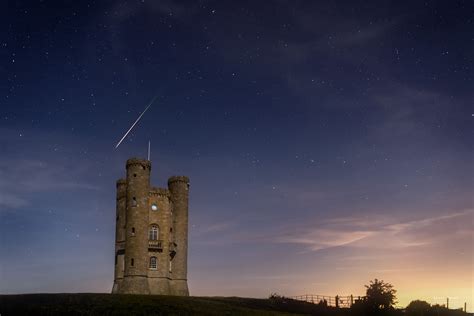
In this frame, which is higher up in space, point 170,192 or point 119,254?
point 170,192

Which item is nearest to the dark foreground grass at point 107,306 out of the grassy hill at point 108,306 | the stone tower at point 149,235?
the grassy hill at point 108,306

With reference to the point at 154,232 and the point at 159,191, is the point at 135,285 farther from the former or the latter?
the point at 159,191

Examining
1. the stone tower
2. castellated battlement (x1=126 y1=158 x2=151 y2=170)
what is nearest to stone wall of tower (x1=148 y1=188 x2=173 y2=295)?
the stone tower

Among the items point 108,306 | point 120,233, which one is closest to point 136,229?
point 120,233

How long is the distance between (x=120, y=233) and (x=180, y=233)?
7.09m

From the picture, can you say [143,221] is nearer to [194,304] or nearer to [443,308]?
[194,304]

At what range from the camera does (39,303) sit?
43969 mm

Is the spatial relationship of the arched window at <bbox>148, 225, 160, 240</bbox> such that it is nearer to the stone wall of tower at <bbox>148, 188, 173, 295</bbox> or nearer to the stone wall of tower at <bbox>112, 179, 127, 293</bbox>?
the stone wall of tower at <bbox>148, 188, 173, 295</bbox>

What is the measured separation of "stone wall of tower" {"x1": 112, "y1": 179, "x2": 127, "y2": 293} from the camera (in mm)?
61562

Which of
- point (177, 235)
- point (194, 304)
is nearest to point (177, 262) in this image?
point (177, 235)

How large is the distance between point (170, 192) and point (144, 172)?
4.79 metres

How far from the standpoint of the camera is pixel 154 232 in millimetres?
62906

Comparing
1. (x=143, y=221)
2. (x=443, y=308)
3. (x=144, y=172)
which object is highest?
(x=144, y=172)

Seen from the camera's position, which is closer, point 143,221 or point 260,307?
point 260,307
